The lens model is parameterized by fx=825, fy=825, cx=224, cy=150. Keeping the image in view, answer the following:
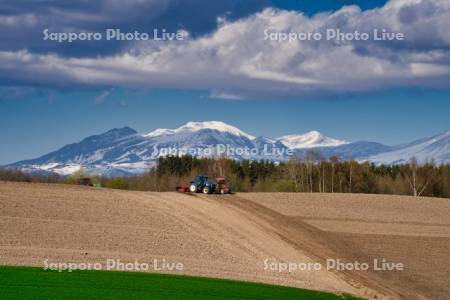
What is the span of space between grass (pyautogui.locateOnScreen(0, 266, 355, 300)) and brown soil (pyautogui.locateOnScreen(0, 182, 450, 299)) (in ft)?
8.37

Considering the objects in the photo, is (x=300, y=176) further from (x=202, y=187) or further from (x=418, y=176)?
(x=202, y=187)

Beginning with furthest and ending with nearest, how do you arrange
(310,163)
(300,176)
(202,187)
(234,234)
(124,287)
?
(310,163), (300,176), (202,187), (234,234), (124,287)

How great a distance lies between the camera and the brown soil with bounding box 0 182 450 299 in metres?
41.5

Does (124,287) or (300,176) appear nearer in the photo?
(124,287)

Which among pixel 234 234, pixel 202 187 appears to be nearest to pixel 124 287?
pixel 234 234

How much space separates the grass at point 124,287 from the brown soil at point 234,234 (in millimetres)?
2550

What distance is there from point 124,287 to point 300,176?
3817 inches

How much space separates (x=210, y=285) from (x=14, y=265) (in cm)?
862

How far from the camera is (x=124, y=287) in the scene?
107ft

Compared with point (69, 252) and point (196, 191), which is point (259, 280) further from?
point (196, 191)

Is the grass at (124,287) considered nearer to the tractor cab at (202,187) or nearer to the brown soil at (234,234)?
the brown soil at (234,234)

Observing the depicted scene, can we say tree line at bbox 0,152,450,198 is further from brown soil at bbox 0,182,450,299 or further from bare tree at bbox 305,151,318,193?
brown soil at bbox 0,182,450,299

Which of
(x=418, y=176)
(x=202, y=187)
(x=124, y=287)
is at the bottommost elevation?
(x=124, y=287)

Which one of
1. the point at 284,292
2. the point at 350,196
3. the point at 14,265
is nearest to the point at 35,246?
the point at 14,265
